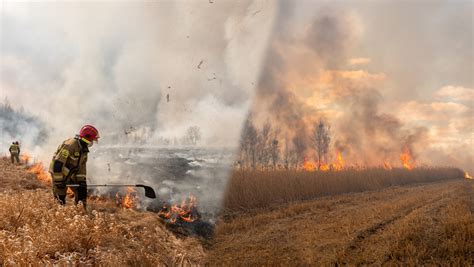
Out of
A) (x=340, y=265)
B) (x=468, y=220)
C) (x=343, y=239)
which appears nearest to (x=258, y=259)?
(x=340, y=265)

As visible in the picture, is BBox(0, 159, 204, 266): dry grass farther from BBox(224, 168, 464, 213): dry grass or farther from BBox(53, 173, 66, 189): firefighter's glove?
BBox(224, 168, 464, 213): dry grass

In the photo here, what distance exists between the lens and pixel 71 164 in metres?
8.21

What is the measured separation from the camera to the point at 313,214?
540 inches

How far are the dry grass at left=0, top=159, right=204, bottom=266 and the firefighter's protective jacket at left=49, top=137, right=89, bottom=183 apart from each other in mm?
788

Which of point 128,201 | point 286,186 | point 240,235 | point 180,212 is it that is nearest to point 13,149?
point 128,201

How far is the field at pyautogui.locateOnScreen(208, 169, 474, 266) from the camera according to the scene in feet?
24.0

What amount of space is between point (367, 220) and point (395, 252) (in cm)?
388

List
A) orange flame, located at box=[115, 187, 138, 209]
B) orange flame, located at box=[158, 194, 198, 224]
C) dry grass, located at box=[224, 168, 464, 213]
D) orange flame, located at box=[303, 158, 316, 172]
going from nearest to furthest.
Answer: orange flame, located at box=[158, 194, 198, 224], orange flame, located at box=[115, 187, 138, 209], dry grass, located at box=[224, 168, 464, 213], orange flame, located at box=[303, 158, 316, 172]

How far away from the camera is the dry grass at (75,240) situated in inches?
199

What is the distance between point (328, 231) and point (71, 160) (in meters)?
7.50

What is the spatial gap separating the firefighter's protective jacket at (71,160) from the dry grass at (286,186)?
280 inches

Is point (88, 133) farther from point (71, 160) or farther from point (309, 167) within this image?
point (309, 167)

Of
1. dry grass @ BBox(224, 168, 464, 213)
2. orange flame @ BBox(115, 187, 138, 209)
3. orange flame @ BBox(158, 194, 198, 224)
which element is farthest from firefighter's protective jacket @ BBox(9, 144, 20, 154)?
dry grass @ BBox(224, 168, 464, 213)

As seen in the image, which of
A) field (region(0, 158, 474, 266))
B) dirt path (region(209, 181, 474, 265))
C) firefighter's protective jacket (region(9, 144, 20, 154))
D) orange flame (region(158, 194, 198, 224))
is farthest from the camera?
firefighter's protective jacket (region(9, 144, 20, 154))
